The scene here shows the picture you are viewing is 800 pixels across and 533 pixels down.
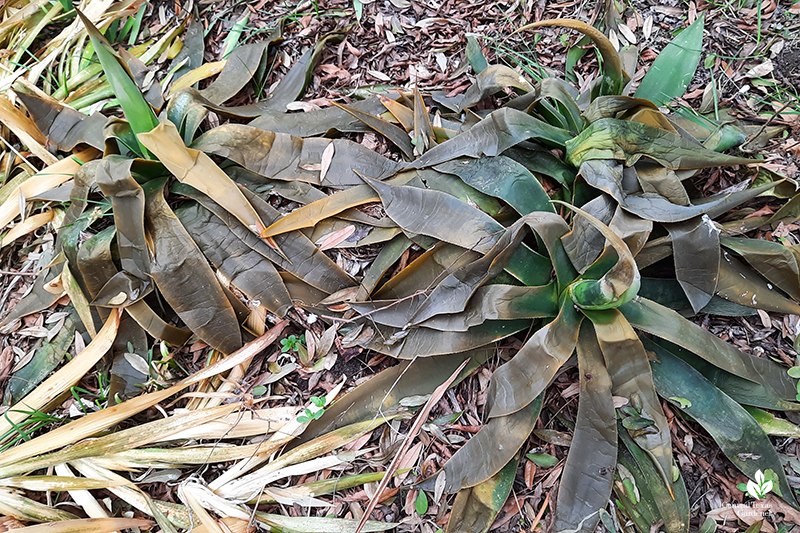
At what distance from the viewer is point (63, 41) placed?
217cm

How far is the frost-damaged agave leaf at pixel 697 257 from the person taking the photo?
4.47 feet

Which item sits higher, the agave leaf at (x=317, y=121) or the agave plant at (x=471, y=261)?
the agave leaf at (x=317, y=121)

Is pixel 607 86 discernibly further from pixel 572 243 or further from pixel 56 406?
pixel 56 406

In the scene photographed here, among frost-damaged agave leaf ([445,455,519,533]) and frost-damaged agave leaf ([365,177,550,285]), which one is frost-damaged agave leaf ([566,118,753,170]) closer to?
frost-damaged agave leaf ([365,177,550,285])

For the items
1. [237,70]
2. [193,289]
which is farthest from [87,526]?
[237,70]

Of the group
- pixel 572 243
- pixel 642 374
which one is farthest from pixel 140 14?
pixel 642 374

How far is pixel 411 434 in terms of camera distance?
1440 millimetres

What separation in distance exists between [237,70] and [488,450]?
167 cm

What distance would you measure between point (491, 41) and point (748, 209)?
3.71 feet

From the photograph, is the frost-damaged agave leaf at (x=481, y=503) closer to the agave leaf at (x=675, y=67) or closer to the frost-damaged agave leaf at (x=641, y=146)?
the frost-damaged agave leaf at (x=641, y=146)

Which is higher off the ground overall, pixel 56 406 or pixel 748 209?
pixel 56 406

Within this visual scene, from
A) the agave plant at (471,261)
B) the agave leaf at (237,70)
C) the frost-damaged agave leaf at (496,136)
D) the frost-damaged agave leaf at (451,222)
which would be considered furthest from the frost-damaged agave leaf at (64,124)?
the frost-damaged agave leaf at (496,136)

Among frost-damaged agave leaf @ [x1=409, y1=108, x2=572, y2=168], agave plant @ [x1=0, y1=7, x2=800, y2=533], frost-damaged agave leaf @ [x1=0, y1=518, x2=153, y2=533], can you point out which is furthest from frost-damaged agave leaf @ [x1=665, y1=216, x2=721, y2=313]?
frost-damaged agave leaf @ [x1=0, y1=518, x2=153, y2=533]

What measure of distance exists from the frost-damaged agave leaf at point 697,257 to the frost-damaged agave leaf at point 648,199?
0.04 meters
